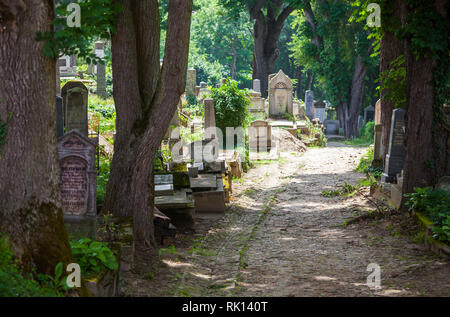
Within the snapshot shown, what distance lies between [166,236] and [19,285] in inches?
172

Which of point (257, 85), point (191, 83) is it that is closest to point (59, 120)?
point (191, 83)

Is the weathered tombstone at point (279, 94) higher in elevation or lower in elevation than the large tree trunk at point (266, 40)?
lower

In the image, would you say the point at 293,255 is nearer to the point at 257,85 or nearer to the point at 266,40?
the point at 257,85

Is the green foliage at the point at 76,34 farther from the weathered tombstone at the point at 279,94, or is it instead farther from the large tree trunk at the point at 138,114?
the weathered tombstone at the point at 279,94

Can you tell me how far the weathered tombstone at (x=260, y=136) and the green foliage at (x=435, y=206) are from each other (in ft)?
A: 40.1

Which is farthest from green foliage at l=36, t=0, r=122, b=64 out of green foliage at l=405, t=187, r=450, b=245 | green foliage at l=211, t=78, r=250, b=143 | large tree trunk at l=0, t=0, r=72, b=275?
green foliage at l=211, t=78, r=250, b=143

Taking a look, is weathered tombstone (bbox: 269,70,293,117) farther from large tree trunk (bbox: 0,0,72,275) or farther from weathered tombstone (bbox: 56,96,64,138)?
large tree trunk (bbox: 0,0,72,275)

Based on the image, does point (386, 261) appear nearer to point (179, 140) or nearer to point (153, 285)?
point (153, 285)

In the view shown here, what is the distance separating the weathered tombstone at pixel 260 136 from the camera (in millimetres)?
21438

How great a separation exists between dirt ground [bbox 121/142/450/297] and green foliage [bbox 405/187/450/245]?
322 mm

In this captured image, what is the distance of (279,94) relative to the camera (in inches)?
1153

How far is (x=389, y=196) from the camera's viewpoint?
11375mm

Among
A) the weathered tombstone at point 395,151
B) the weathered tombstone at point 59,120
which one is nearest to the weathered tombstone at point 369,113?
the weathered tombstone at point 395,151

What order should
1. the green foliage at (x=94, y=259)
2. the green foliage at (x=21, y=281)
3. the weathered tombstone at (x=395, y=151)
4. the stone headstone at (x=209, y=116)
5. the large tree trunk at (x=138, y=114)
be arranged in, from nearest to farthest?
the green foliage at (x=21, y=281)
the green foliage at (x=94, y=259)
the large tree trunk at (x=138, y=114)
the weathered tombstone at (x=395, y=151)
the stone headstone at (x=209, y=116)
